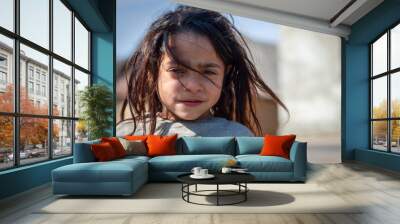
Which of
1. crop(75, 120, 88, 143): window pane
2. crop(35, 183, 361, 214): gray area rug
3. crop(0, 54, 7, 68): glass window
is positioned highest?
crop(0, 54, 7, 68): glass window

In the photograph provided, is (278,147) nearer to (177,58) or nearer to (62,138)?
(177,58)

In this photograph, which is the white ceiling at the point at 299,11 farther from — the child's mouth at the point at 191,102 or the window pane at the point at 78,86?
the window pane at the point at 78,86

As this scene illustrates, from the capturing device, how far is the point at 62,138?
6930mm

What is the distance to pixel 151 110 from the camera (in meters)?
8.21

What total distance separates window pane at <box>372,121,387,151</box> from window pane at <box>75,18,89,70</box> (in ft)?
22.0

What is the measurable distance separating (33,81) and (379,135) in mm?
7311

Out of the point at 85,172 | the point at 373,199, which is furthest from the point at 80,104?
the point at 373,199

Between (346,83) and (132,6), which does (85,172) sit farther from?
(346,83)

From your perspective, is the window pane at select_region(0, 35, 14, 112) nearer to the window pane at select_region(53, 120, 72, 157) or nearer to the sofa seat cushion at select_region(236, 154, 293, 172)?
the window pane at select_region(53, 120, 72, 157)

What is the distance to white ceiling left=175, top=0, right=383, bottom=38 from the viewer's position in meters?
7.62

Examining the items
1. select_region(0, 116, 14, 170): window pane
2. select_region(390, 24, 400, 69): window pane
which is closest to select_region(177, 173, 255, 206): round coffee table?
select_region(0, 116, 14, 170): window pane

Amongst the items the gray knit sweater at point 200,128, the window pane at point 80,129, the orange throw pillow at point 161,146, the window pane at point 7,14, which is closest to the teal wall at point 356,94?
the gray knit sweater at point 200,128

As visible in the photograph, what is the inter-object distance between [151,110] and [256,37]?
285cm

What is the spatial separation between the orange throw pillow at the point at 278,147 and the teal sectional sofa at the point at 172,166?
0.15 m
